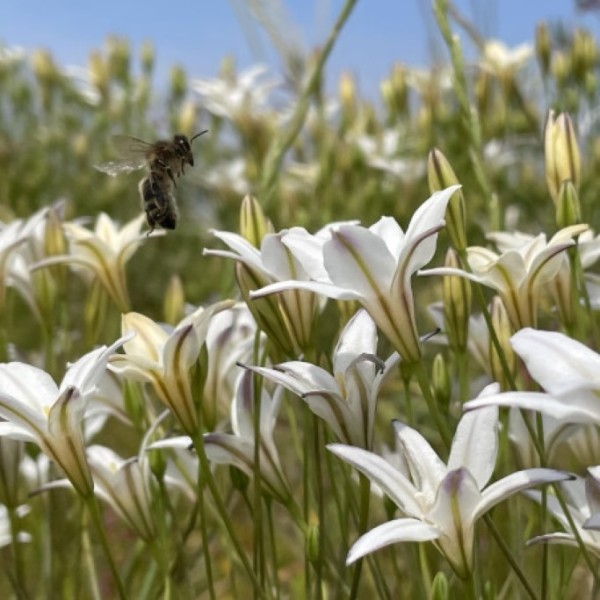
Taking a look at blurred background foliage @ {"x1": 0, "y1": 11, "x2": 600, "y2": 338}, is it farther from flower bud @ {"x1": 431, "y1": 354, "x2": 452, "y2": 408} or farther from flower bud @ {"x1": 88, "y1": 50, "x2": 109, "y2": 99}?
flower bud @ {"x1": 431, "y1": 354, "x2": 452, "y2": 408}

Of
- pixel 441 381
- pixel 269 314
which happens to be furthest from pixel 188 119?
pixel 269 314

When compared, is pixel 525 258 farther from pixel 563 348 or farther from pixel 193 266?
pixel 193 266

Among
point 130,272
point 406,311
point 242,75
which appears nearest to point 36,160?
point 130,272

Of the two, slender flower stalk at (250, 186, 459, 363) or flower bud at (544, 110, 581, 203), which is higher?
flower bud at (544, 110, 581, 203)

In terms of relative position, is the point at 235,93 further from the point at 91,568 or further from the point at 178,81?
the point at 91,568

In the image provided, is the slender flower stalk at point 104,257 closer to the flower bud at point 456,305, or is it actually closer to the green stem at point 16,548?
the green stem at point 16,548

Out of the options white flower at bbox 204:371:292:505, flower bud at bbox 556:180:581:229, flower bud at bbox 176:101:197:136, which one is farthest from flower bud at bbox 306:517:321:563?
flower bud at bbox 176:101:197:136

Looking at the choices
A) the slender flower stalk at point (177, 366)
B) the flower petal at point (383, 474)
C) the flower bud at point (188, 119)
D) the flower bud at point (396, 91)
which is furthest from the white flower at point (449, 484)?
the flower bud at point (188, 119)
